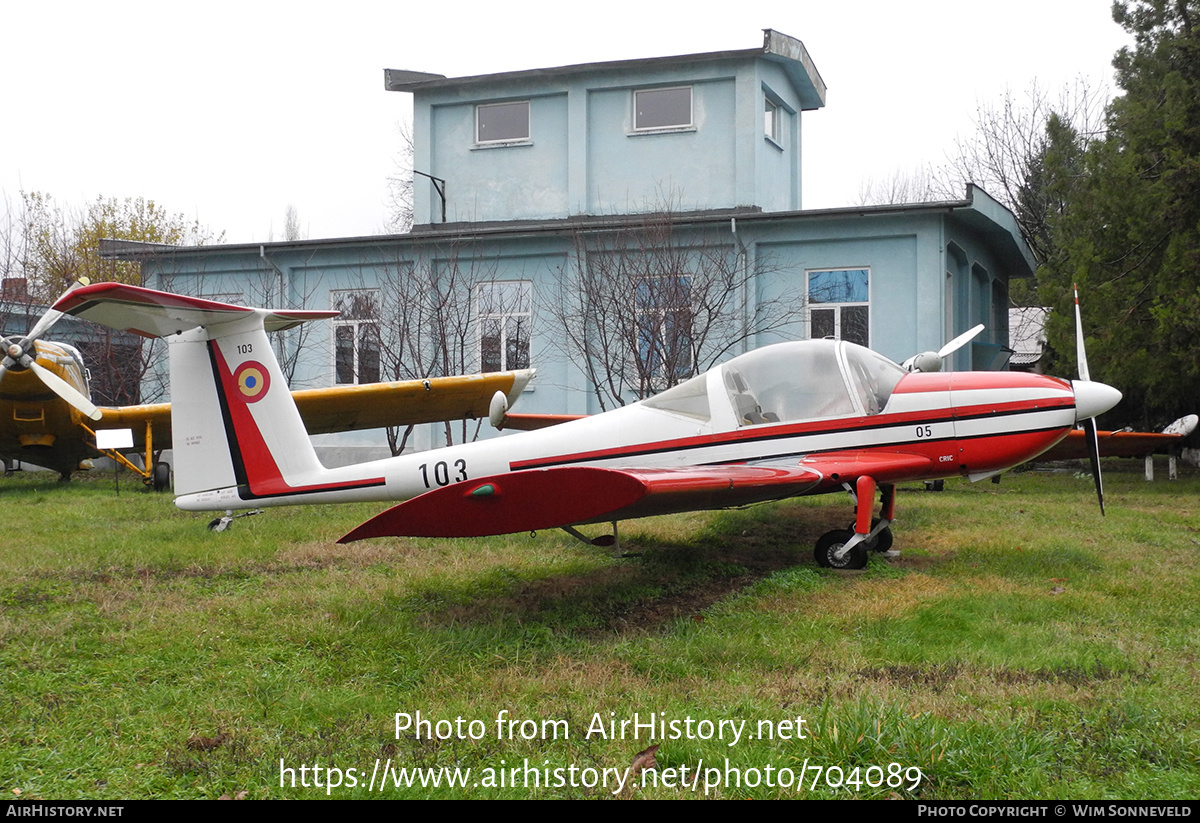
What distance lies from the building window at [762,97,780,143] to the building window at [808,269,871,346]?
158 inches

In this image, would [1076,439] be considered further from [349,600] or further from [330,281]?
[330,281]

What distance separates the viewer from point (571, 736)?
10.7 ft

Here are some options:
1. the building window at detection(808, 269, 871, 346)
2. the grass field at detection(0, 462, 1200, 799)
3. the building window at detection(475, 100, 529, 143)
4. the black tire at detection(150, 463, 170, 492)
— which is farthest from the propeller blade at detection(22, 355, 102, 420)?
the building window at detection(808, 269, 871, 346)

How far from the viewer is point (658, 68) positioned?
1786cm

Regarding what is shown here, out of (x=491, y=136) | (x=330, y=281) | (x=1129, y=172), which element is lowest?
(x=330, y=281)

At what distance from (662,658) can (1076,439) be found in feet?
19.2

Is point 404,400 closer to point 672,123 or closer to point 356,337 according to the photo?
point 356,337

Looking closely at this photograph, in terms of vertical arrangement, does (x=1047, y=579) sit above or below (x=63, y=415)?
below

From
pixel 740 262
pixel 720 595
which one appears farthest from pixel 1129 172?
pixel 720 595

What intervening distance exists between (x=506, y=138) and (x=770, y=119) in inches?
219

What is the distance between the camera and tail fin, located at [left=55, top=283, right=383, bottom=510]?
630 cm

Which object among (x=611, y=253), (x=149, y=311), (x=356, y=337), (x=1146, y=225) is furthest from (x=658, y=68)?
(x=149, y=311)

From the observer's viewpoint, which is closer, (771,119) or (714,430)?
(714,430)

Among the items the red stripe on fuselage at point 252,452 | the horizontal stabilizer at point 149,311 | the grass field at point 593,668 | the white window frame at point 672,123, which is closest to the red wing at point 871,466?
the grass field at point 593,668
